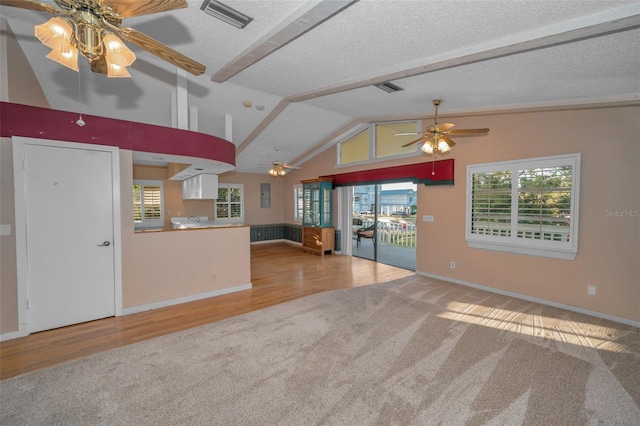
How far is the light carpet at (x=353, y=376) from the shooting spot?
188cm

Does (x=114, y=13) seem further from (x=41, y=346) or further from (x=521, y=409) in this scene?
(x=521, y=409)

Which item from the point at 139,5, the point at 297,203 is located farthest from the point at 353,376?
the point at 297,203

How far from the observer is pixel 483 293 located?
4.43 m

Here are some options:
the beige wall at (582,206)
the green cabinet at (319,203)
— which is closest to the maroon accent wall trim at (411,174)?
Result: the beige wall at (582,206)

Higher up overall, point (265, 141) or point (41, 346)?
point (265, 141)

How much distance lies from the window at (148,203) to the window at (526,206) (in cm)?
755

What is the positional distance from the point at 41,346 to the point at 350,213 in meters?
6.35

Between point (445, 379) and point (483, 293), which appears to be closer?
point (445, 379)

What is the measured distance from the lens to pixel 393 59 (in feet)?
9.78

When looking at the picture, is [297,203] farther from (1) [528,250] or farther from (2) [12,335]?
(2) [12,335]

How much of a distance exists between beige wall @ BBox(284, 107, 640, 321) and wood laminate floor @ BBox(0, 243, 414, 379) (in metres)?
1.69

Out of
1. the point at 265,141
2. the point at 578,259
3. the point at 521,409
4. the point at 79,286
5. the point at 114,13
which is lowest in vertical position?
the point at 521,409

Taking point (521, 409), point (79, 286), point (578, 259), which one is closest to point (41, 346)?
point (79, 286)

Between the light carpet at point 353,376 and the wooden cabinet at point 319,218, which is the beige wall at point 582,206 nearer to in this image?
the light carpet at point 353,376
